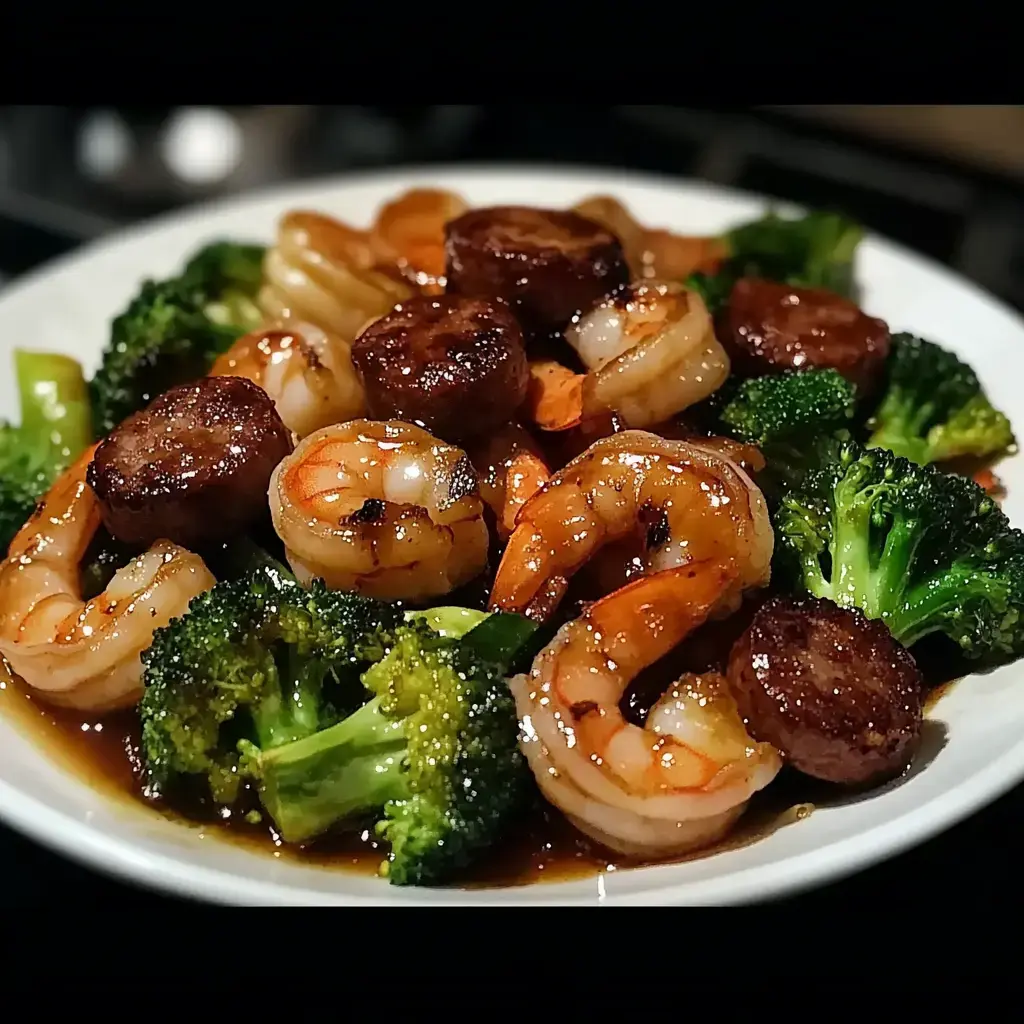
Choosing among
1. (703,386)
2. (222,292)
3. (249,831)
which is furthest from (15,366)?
(703,386)

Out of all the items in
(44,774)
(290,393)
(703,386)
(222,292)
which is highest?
(703,386)

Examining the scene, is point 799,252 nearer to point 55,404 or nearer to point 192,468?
point 192,468

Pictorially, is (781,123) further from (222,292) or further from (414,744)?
(414,744)

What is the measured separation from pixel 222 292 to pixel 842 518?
1.98 meters

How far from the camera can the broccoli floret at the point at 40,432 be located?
110 inches

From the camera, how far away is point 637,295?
258cm

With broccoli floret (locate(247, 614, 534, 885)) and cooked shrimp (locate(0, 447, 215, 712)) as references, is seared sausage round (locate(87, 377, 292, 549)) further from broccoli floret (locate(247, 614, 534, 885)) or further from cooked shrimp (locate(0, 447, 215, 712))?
broccoli floret (locate(247, 614, 534, 885))

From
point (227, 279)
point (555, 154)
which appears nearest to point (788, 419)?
point (227, 279)

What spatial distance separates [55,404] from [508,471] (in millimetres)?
1339

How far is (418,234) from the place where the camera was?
327cm

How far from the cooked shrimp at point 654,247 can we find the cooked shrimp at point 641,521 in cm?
103

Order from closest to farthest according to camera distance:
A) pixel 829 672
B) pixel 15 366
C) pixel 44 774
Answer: pixel 829 672, pixel 44 774, pixel 15 366

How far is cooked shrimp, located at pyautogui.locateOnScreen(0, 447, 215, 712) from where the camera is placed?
2.17 meters

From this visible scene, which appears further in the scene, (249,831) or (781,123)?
(781,123)
